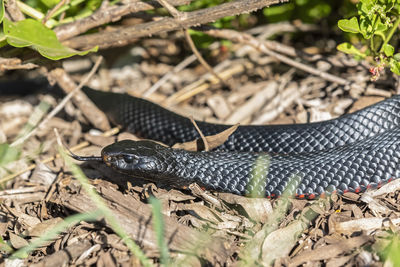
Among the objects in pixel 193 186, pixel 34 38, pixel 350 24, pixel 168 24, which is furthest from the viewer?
pixel 168 24

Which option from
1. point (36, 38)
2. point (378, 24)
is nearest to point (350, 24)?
point (378, 24)

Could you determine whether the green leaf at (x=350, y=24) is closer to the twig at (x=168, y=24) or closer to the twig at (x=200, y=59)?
the twig at (x=168, y=24)

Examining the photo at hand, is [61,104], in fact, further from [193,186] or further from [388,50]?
[388,50]

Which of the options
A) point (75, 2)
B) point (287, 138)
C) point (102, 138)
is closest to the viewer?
point (287, 138)

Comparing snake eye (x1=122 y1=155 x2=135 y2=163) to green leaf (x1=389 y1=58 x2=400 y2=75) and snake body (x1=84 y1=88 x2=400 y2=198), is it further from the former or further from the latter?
green leaf (x1=389 y1=58 x2=400 y2=75)

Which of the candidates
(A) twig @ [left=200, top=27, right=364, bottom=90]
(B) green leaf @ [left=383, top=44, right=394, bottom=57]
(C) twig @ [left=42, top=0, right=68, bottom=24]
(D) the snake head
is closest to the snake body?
(D) the snake head

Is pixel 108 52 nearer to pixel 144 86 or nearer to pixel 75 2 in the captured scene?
pixel 144 86

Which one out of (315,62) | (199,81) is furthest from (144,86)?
(315,62)
